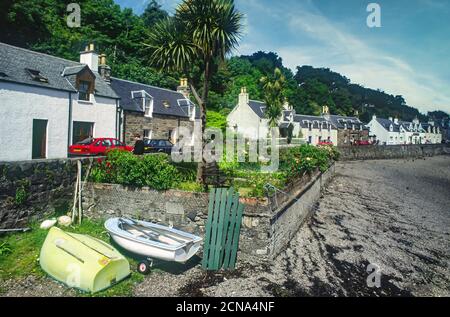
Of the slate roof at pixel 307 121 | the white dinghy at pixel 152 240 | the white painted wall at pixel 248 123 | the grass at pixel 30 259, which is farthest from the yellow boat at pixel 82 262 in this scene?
the slate roof at pixel 307 121

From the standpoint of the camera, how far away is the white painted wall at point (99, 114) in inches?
856

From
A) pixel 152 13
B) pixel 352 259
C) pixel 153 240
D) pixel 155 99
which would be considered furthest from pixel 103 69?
pixel 152 13

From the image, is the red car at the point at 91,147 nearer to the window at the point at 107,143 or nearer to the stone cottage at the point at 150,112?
the window at the point at 107,143

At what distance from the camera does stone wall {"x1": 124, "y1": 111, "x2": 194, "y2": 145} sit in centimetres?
2672

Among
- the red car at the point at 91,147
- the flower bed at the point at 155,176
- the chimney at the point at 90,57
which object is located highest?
the chimney at the point at 90,57

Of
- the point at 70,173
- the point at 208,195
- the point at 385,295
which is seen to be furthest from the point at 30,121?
the point at 385,295

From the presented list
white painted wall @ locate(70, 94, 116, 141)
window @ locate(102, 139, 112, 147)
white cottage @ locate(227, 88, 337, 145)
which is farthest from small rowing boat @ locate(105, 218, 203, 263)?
white cottage @ locate(227, 88, 337, 145)

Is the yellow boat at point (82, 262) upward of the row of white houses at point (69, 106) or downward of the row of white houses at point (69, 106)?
downward

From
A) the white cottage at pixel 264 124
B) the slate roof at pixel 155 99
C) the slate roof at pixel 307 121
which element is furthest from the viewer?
the slate roof at pixel 307 121

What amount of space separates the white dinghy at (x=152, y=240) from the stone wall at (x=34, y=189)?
3511 millimetres

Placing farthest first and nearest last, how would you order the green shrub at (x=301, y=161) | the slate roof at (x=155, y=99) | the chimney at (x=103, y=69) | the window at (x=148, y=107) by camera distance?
the window at (x=148, y=107)
the slate roof at (x=155, y=99)
the chimney at (x=103, y=69)
the green shrub at (x=301, y=161)

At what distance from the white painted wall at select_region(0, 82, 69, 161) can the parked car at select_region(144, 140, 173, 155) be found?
5.44 m

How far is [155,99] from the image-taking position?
3133 centimetres

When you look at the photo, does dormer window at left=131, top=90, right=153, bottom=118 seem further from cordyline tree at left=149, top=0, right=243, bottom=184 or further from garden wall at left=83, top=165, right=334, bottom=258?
garden wall at left=83, top=165, right=334, bottom=258
